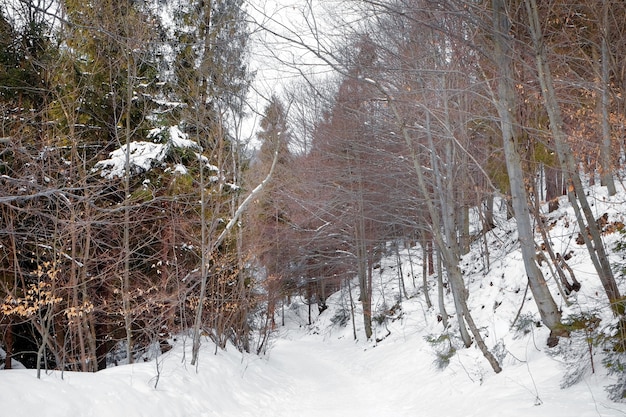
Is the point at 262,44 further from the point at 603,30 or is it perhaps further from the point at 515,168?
the point at 603,30

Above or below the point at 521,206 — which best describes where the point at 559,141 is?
above

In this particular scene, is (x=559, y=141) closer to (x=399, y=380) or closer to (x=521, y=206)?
(x=521, y=206)

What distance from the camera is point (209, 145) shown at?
10.4 meters

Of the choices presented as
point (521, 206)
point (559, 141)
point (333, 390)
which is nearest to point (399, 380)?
point (333, 390)

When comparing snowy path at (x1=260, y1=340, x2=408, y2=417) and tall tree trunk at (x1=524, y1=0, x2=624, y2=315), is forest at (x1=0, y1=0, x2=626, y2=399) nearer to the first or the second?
tall tree trunk at (x1=524, y1=0, x2=624, y2=315)

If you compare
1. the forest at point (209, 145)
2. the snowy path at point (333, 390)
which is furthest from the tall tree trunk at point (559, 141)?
the snowy path at point (333, 390)

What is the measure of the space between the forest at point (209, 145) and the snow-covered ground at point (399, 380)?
45 cm

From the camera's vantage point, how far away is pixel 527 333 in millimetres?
7379

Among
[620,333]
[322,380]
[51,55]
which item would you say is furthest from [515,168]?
[51,55]

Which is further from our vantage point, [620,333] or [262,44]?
[262,44]

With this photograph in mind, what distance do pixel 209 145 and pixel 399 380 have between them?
6983mm

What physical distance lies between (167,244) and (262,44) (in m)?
5.83

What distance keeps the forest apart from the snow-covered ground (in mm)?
445

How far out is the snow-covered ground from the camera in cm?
463
